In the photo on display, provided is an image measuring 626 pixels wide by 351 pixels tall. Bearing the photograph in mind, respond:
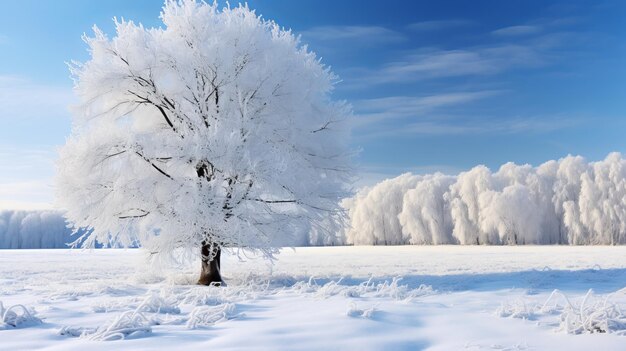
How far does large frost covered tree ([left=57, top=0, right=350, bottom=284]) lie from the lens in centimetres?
1341

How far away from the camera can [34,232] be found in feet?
368

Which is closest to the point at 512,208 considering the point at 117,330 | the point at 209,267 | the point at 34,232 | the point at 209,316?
the point at 209,267

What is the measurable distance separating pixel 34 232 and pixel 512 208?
103 m

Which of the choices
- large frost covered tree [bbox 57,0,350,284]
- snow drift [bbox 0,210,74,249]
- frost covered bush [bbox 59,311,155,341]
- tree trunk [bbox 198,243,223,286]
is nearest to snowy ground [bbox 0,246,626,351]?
frost covered bush [bbox 59,311,155,341]

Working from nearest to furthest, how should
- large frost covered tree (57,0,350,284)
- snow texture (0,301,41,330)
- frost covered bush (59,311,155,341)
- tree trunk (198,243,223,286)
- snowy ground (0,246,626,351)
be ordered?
snowy ground (0,246,626,351), frost covered bush (59,311,155,341), snow texture (0,301,41,330), large frost covered tree (57,0,350,284), tree trunk (198,243,223,286)

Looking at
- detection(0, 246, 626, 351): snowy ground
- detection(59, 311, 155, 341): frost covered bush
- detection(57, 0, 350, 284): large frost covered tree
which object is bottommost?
detection(0, 246, 626, 351): snowy ground

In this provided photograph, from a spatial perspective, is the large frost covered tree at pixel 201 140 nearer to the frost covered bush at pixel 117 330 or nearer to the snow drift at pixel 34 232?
the frost covered bush at pixel 117 330

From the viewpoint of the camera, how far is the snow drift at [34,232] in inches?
4385

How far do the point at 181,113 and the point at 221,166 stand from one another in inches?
107

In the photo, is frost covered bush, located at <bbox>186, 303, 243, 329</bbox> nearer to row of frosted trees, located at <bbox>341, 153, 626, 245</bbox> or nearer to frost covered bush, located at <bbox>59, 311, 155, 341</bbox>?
frost covered bush, located at <bbox>59, 311, 155, 341</bbox>

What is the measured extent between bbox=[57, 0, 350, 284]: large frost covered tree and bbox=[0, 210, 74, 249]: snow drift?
349ft

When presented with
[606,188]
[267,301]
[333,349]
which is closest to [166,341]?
Result: [333,349]

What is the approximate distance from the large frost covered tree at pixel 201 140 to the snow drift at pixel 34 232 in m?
106

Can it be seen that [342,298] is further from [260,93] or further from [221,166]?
[260,93]
